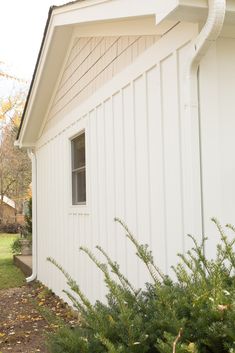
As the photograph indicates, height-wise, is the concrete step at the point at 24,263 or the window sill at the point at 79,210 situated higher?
the window sill at the point at 79,210

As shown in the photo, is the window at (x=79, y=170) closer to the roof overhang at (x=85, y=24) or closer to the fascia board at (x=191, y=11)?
the roof overhang at (x=85, y=24)

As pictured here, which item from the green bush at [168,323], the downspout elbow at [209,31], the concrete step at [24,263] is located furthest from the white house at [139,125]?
the concrete step at [24,263]

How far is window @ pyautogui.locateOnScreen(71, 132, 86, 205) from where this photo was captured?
6.66m

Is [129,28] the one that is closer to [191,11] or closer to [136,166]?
[136,166]

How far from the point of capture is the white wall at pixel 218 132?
345 cm

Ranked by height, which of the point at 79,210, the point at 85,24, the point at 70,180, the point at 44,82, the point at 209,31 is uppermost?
the point at 85,24

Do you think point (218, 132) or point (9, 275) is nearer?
point (218, 132)

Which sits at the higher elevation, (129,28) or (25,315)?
(129,28)

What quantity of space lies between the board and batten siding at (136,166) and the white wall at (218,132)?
164mm

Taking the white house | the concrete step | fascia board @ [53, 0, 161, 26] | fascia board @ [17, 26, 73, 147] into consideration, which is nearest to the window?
the white house

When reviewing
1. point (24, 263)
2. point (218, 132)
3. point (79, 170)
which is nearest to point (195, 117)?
point (218, 132)

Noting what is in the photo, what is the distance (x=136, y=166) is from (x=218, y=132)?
1256mm

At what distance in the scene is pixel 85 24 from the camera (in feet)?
18.7

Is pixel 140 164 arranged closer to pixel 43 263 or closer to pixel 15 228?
pixel 43 263
